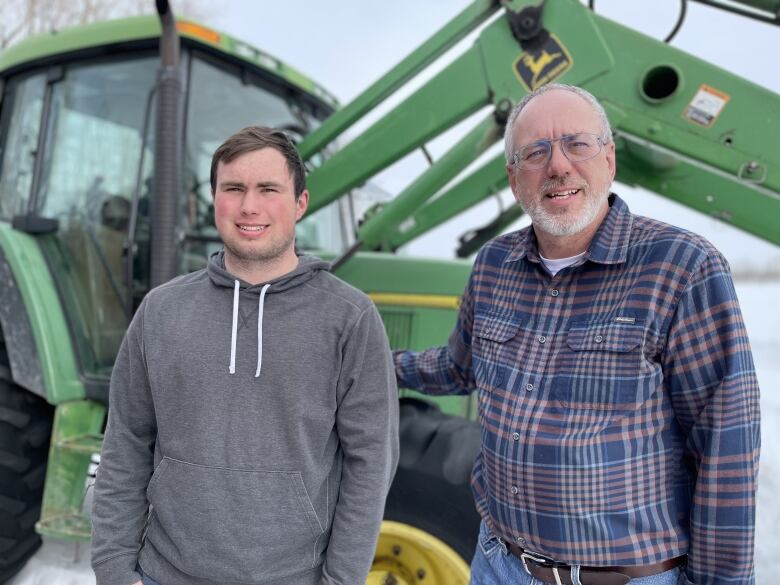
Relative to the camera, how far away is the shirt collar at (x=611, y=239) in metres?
1.23

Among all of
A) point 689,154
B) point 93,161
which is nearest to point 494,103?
point 689,154

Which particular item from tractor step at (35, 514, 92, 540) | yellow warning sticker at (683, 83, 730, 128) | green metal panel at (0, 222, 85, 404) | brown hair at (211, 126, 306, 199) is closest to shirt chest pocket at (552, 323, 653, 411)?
brown hair at (211, 126, 306, 199)

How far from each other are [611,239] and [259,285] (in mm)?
749

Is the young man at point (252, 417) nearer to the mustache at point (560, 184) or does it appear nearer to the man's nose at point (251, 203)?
the man's nose at point (251, 203)

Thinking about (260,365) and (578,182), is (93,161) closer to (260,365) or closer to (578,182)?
(260,365)

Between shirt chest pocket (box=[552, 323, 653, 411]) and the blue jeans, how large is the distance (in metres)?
0.33

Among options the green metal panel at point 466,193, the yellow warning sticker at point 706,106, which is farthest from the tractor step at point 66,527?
the yellow warning sticker at point 706,106

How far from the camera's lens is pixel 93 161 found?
288 cm

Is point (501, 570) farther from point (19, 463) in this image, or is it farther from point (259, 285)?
point (19, 463)

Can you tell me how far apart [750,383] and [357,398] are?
0.74 m

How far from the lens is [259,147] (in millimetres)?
1298

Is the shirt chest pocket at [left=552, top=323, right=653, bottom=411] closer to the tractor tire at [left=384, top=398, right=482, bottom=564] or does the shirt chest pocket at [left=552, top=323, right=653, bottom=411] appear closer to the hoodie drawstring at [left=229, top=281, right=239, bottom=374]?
the hoodie drawstring at [left=229, top=281, right=239, bottom=374]

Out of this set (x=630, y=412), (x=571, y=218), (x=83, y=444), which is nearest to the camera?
(x=630, y=412)

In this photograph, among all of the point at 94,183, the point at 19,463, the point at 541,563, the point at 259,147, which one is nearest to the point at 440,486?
the point at 541,563
